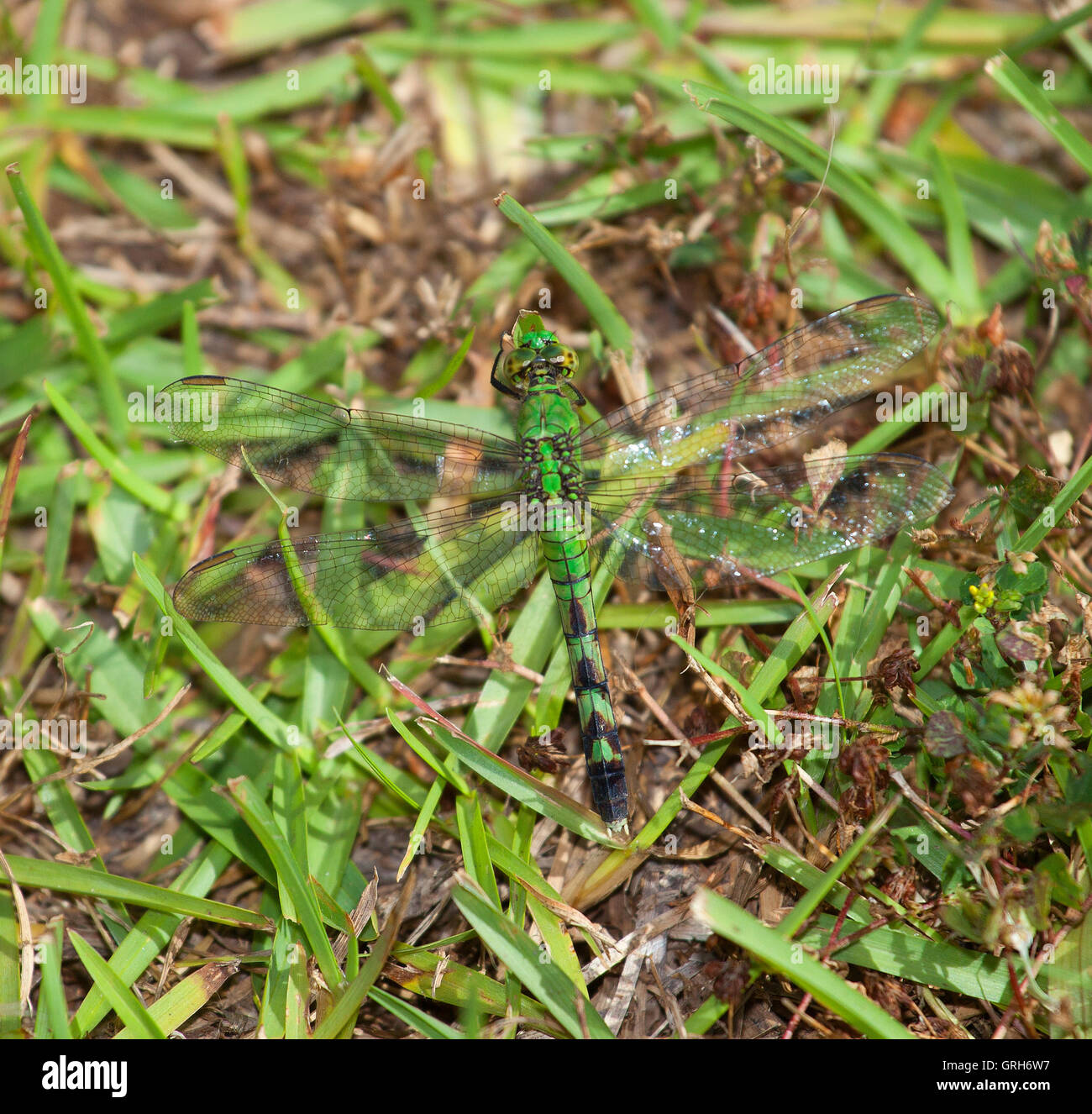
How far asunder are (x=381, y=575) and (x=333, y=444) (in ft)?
1.51

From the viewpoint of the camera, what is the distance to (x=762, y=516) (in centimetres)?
269

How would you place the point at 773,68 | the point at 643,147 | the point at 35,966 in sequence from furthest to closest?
1. the point at 773,68
2. the point at 643,147
3. the point at 35,966

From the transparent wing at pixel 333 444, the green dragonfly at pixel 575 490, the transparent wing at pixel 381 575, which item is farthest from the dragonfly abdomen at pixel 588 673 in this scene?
the transparent wing at pixel 333 444

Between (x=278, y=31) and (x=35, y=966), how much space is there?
3.74 m

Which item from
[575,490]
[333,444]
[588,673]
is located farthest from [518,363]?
[588,673]

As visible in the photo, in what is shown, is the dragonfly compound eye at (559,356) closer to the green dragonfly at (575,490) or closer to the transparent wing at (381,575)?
the green dragonfly at (575,490)

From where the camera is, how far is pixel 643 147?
336 centimetres

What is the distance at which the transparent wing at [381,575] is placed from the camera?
2.59 m

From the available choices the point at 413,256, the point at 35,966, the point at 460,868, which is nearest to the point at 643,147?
the point at 413,256

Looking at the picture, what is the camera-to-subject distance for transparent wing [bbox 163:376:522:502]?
2.68 meters

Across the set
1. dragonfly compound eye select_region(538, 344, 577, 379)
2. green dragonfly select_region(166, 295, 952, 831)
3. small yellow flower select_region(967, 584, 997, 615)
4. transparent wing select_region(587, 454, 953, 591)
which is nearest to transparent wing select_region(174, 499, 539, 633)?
green dragonfly select_region(166, 295, 952, 831)

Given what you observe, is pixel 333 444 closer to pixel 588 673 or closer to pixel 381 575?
pixel 381 575
